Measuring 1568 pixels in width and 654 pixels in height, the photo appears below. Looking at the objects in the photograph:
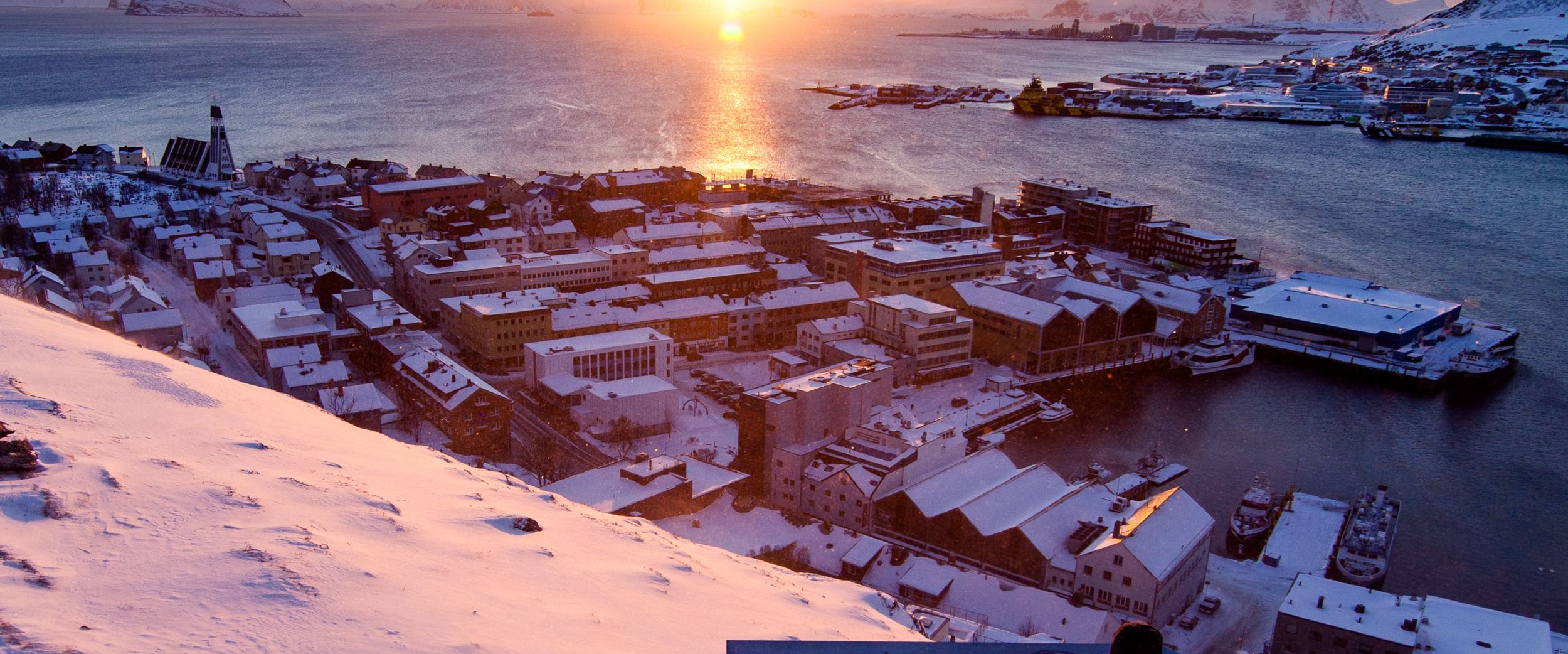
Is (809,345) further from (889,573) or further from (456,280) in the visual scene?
(889,573)

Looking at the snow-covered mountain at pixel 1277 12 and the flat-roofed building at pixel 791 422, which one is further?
the snow-covered mountain at pixel 1277 12

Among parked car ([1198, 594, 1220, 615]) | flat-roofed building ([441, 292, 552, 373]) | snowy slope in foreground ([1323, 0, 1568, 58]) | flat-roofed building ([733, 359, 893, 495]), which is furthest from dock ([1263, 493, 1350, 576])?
snowy slope in foreground ([1323, 0, 1568, 58])

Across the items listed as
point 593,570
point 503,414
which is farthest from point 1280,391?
point 593,570

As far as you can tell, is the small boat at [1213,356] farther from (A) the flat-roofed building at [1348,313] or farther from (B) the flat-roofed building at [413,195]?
(B) the flat-roofed building at [413,195]

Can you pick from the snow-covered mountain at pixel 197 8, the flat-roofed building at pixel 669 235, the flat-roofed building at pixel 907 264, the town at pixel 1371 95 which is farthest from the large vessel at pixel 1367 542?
the snow-covered mountain at pixel 197 8

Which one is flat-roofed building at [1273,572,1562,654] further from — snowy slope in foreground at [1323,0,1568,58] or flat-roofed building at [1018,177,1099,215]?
snowy slope in foreground at [1323,0,1568,58]

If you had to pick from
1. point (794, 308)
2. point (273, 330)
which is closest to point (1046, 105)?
point (794, 308)

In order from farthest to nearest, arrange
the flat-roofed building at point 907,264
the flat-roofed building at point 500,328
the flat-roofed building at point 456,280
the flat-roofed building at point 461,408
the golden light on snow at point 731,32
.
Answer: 1. the golden light on snow at point 731,32
2. the flat-roofed building at point 907,264
3. the flat-roofed building at point 456,280
4. the flat-roofed building at point 500,328
5. the flat-roofed building at point 461,408
